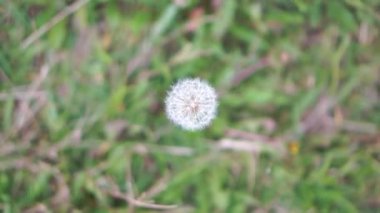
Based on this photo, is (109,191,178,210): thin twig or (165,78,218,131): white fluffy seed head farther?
(109,191,178,210): thin twig

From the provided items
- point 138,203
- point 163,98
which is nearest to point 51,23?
point 163,98

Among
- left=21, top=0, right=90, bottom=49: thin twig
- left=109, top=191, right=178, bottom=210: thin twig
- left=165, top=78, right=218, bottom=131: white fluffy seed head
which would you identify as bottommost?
left=109, top=191, right=178, bottom=210: thin twig

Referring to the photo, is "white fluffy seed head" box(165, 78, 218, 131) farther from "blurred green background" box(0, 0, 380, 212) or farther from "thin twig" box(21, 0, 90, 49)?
"thin twig" box(21, 0, 90, 49)

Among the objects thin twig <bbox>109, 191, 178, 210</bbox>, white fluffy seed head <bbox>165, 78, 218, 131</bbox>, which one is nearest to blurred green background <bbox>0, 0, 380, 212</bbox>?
thin twig <bbox>109, 191, 178, 210</bbox>

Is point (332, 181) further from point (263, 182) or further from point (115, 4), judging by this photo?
point (115, 4)

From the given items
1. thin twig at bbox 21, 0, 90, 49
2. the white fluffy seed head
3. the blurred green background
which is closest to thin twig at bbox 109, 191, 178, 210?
the blurred green background

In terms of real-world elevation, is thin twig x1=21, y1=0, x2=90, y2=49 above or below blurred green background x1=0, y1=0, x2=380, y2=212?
above

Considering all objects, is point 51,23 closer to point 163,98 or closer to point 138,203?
point 163,98
